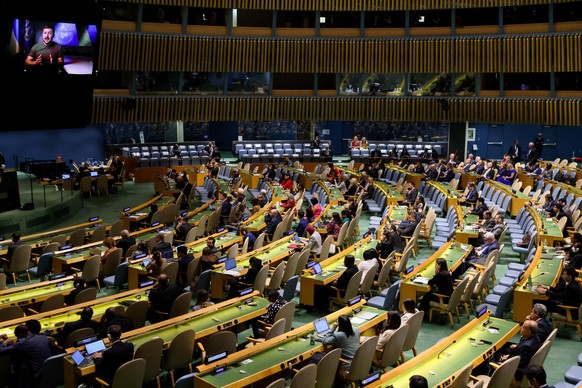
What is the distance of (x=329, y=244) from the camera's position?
45.7 ft

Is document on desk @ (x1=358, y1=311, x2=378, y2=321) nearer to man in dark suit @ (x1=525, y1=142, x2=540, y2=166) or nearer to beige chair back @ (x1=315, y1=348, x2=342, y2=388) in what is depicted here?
beige chair back @ (x1=315, y1=348, x2=342, y2=388)

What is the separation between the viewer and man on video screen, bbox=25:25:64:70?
1800cm

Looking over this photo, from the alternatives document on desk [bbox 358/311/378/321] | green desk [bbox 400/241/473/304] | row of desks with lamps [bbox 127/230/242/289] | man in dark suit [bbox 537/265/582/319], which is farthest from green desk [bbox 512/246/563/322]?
row of desks with lamps [bbox 127/230/242/289]

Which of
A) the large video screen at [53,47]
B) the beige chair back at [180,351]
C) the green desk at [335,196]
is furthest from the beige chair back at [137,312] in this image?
the large video screen at [53,47]

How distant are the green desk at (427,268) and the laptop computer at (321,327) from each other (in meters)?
2.83

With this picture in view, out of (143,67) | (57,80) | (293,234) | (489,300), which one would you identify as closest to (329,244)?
(293,234)

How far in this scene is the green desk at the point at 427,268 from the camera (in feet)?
36.3

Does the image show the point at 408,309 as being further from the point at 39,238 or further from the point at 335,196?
the point at 39,238

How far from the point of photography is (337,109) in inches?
1233

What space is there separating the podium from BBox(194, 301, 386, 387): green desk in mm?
12013

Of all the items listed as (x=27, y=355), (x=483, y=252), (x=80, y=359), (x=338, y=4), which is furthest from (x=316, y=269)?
(x=338, y=4)

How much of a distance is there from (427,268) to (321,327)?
400 cm

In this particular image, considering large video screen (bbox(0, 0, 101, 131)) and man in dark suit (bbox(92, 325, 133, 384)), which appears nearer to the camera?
man in dark suit (bbox(92, 325, 133, 384))

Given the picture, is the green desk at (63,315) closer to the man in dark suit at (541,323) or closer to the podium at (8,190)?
the man in dark suit at (541,323)
